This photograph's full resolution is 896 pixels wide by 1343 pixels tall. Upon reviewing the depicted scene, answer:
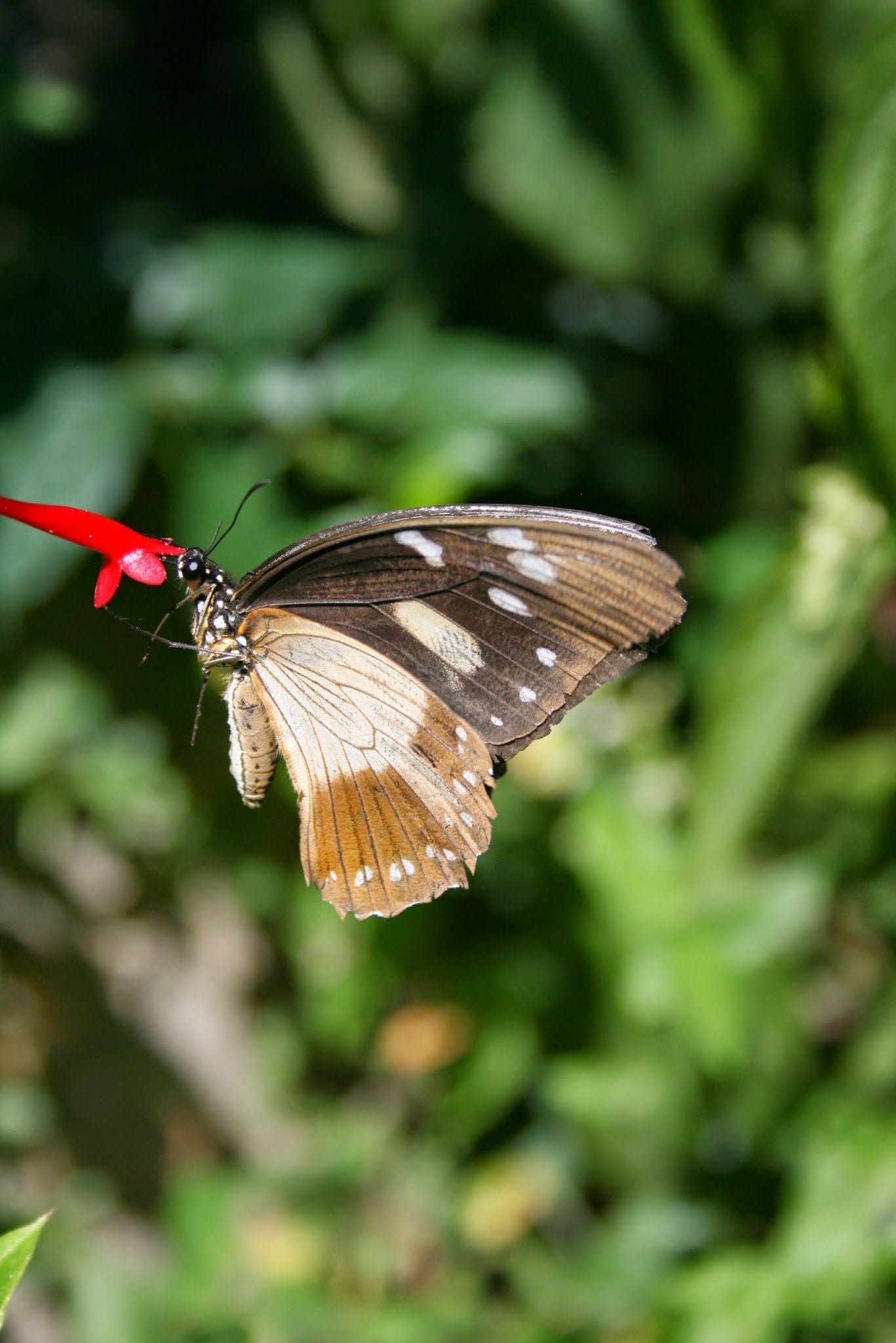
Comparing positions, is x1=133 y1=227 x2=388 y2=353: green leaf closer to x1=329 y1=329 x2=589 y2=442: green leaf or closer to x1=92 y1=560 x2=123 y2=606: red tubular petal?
x1=329 y1=329 x2=589 y2=442: green leaf

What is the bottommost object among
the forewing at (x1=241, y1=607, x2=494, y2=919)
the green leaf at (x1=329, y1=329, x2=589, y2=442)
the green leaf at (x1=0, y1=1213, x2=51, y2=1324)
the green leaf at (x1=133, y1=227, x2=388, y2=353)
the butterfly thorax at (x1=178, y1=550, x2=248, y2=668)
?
the green leaf at (x1=0, y1=1213, x2=51, y2=1324)

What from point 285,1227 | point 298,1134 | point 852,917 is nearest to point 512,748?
point 852,917

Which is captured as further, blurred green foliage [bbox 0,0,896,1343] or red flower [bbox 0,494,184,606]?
blurred green foliage [bbox 0,0,896,1343]

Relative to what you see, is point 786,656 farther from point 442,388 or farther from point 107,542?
point 107,542

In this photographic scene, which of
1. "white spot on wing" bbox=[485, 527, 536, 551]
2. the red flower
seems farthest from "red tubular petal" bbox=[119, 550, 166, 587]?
"white spot on wing" bbox=[485, 527, 536, 551]

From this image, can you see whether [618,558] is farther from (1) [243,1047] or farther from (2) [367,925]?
(1) [243,1047]

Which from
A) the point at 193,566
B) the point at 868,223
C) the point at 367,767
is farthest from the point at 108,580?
the point at 868,223
